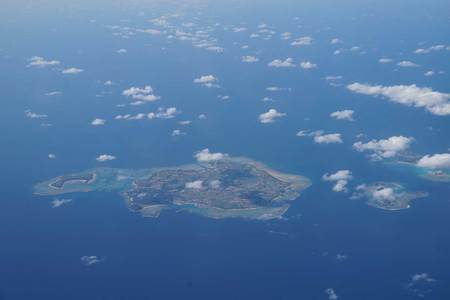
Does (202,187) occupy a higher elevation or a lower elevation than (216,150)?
lower

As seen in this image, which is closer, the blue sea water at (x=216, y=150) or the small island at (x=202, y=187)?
the blue sea water at (x=216, y=150)

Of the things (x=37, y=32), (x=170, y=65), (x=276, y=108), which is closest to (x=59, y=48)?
(x=37, y=32)

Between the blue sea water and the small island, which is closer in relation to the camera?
the blue sea water

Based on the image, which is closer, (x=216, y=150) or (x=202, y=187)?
(x=202, y=187)
